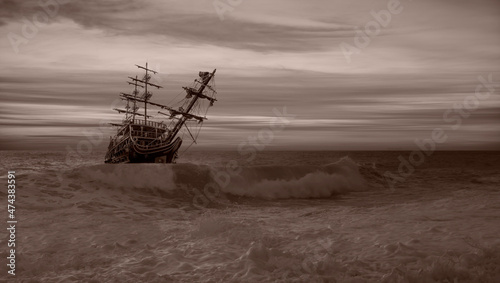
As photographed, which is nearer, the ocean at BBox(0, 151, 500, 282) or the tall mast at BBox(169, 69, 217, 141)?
the ocean at BBox(0, 151, 500, 282)

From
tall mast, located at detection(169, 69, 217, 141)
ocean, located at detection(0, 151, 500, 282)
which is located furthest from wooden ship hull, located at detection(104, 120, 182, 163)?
ocean, located at detection(0, 151, 500, 282)

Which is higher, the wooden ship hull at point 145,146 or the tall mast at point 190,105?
the tall mast at point 190,105

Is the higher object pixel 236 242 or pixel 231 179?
pixel 236 242

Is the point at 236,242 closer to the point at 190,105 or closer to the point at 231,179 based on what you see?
the point at 231,179

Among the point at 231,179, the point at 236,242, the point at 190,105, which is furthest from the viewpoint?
the point at 190,105

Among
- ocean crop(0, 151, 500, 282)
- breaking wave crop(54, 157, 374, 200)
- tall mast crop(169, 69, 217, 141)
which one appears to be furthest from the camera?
tall mast crop(169, 69, 217, 141)

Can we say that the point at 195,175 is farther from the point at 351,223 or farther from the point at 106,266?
the point at 106,266

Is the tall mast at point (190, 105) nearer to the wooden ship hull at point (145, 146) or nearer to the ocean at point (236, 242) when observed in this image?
the wooden ship hull at point (145, 146)

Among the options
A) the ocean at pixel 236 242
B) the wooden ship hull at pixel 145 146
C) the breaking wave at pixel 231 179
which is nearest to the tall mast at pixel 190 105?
the wooden ship hull at pixel 145 146

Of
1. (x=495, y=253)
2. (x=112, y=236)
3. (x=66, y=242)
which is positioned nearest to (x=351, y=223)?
(x=495, y=253)

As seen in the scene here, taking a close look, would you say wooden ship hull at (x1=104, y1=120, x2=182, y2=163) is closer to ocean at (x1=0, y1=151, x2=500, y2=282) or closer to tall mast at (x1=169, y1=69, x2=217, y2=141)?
tall mast at (x1=169, y1=69, x2=217, y2=141)

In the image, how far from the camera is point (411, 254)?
684 centimetres

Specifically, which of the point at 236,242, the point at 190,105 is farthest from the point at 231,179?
the point at 190,105

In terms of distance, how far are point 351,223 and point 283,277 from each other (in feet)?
14.9
